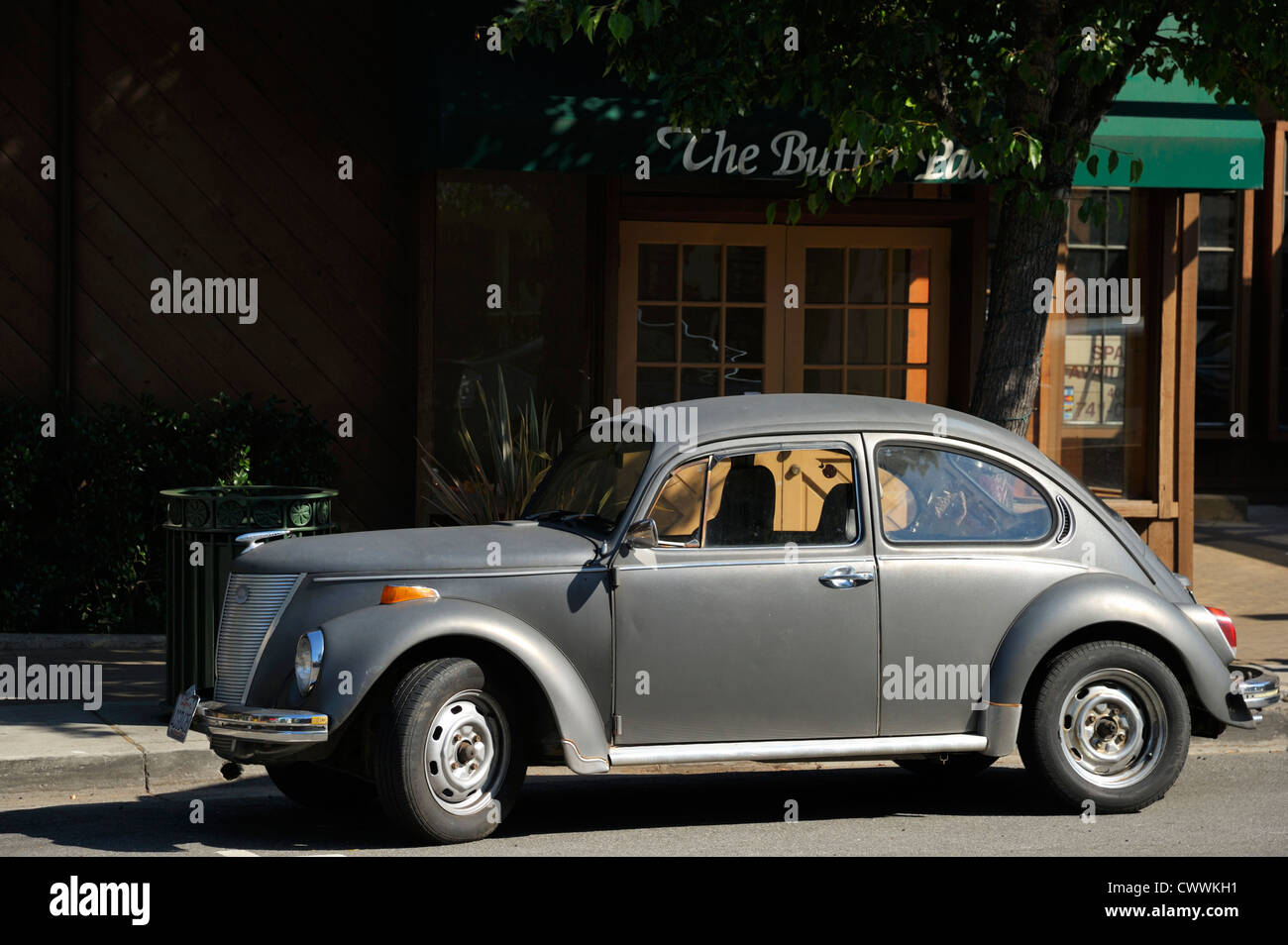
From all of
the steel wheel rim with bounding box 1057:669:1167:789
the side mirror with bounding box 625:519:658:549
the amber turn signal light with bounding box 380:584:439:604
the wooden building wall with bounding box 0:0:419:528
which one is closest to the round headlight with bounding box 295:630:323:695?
the amber turn signal light with bounding box 380:584:439:604

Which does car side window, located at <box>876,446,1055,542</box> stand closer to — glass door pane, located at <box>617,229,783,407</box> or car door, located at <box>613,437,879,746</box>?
car door, located at <box>613,437,879,746</box>

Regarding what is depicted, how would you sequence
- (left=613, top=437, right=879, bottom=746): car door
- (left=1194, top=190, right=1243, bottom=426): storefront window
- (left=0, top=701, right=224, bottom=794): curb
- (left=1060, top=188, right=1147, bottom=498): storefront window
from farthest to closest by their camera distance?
(left=1194, top=190, right=1243, bottom=426): storefront window → (left=1060, top=188, right=1147, bottom=498): storefront window → (left=0, top=701, right=224, bottom=794): curb → (left=613, top=437, right=879, bottom=746): car door

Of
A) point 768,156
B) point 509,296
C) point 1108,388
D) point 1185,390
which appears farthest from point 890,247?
point 509,296

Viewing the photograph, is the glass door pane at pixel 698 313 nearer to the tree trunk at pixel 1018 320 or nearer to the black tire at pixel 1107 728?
the tree trunk at pixel 1018 320

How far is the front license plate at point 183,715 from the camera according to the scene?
6.18m

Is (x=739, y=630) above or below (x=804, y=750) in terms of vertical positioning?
above

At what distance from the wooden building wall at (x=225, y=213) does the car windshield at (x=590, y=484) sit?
4.52 m

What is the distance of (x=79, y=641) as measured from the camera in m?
10.2

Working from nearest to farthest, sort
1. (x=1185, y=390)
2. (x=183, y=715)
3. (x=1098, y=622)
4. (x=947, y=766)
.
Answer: (x=183, y=715) → (x=1098, y=622) → (x=947, y=766) → (x=1185, y=390)

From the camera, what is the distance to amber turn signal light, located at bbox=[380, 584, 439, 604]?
19.9ft

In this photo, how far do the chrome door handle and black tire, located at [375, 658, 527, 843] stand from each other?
133cm

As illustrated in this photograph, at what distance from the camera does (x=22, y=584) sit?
10.4 meters

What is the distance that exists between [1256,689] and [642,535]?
8.86ft

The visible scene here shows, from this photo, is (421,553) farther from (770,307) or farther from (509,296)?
(770,307)
